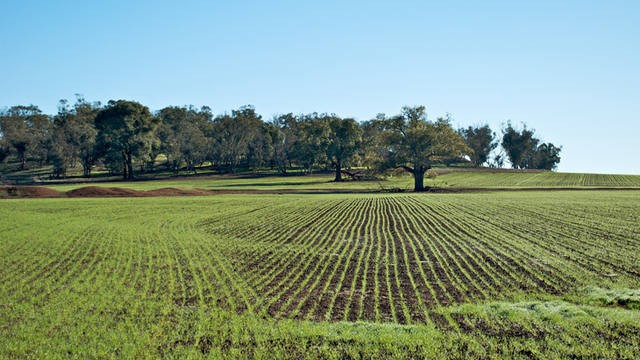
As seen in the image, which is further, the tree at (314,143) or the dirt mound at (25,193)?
the tree at (314,143)

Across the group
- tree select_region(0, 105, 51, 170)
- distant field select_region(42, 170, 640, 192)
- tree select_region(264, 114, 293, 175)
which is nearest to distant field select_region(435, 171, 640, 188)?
distant field select_region(42, 170, 640, 192)

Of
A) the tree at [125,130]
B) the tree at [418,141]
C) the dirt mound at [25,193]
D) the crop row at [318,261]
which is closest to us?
the crop row at [318,261]

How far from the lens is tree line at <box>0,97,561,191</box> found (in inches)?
2844

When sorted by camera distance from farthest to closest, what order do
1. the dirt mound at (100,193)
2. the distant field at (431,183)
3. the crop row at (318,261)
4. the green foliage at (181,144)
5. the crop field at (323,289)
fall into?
the green foliage at (181,144)
the distant field at (431,183)
the dirt mound at (100,193)
the crop row at (318,261)
the crop field at (323,289)

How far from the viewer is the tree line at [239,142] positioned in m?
72.2

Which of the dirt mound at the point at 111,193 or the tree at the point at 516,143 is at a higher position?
the tree at the point at 516,143

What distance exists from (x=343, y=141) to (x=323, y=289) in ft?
274

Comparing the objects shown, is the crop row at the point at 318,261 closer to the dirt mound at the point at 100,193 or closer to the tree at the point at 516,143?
the dirt mound at the point at 100,193

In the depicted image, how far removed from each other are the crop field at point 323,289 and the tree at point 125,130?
73388 millimetres

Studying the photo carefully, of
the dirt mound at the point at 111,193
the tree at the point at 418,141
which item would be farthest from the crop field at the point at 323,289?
the tree at the point at 418,141

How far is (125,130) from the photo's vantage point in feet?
334

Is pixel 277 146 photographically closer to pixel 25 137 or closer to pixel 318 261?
pixel 25 137

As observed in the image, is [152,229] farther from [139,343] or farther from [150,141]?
[150,141]

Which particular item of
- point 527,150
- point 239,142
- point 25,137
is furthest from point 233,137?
point 527,150
